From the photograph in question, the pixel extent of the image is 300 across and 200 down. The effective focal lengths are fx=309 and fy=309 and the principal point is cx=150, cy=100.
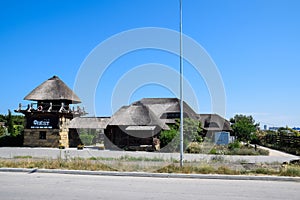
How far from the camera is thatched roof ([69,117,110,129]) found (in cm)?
3809

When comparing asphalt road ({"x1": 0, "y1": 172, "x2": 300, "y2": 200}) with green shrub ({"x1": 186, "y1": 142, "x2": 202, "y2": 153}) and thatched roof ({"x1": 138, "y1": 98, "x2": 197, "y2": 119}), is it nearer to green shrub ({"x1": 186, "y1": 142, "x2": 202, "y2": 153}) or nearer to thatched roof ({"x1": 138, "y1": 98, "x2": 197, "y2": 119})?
green shrub ({"x1": 186, "y1": 142, "x2": 202, "y2": 153})

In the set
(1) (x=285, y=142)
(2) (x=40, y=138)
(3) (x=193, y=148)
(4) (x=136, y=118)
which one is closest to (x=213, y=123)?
(1) (x=285, y=142)

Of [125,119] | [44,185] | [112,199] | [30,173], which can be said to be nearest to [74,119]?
[125,119]

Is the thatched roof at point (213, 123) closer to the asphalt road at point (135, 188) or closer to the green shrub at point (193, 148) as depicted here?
the green shrub at point (193, 148)

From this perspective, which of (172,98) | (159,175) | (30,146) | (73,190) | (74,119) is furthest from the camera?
(172,98)

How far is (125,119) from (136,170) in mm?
20985

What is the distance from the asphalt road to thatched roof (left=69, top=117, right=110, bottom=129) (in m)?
25.6

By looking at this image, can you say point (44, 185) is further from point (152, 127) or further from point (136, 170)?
point (152, 127)

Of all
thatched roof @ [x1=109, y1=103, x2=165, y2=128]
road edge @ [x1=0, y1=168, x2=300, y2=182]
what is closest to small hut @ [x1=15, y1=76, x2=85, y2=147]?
thatched roof @ [x1=109, y1=103, x2=165, y2=128]

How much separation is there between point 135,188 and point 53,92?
31.9 m

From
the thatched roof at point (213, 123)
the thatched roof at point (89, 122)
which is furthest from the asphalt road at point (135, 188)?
the thatched roof at point (213, 123)

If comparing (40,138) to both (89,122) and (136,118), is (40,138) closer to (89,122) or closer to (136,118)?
(89,122)

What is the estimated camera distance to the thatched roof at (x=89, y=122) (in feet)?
125

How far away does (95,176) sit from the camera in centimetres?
1280
